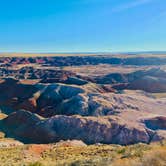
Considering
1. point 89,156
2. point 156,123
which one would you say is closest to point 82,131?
point 156,123

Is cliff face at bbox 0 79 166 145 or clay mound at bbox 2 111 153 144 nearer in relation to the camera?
clay mound at bbox 2 111 153 144

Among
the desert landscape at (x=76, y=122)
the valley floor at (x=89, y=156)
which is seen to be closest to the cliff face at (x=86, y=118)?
the desert landscape at (x=76, y=122)

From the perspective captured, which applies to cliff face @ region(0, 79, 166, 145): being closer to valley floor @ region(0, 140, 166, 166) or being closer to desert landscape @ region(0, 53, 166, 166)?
desert landscape @ region(0, 53, 166, 166)

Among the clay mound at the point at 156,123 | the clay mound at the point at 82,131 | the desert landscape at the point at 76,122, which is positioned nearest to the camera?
the desert landscape at the point at 76,122

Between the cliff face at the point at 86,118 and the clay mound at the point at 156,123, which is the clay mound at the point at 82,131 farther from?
the clay mound at the point at 156,123

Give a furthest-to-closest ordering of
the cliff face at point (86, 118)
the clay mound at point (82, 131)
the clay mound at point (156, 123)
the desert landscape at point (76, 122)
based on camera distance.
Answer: the clay mound at point (156, 123) < the cliff face at point (86, 118) < the clay mound at point (82, 131) < the desert landscape at point (76, 122)

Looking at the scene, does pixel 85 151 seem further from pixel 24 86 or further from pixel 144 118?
Answer: pixel 24 86

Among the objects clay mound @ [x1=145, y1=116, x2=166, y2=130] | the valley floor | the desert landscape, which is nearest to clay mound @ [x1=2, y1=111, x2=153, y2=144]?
the desert landscape

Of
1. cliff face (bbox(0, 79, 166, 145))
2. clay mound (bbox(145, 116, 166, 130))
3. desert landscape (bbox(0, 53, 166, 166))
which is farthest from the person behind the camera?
clay mound (bbox(145, 116, 166, 130))

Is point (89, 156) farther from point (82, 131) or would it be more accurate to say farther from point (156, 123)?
point (156, 123)

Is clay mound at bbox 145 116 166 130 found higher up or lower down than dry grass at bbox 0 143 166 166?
lower down

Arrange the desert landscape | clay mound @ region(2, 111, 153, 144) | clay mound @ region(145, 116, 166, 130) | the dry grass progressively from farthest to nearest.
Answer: clay mound @ region(145, 116, 166, 130) → clay mound @ region(2, 111, 153, 144) → the desert landscape → the dry grass
